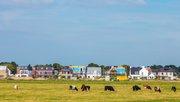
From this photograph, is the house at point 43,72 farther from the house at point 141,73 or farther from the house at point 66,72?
the house at point 141,73

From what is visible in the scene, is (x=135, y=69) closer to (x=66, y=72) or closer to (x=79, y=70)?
(x=79, y=70)

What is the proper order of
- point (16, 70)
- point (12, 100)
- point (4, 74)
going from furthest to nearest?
point (16, 70) → point (4, 74) → point (12, 100)

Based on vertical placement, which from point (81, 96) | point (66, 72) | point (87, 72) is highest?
point (87, 72)

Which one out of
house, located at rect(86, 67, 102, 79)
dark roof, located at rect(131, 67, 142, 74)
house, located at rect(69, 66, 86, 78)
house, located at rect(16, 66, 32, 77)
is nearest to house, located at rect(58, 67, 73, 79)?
house, located at rect(69, 66, 86, 78)

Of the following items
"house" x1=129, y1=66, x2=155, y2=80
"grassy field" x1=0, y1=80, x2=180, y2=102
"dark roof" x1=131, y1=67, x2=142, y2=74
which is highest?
"dark roof" x1=131, y1=67, x2=142, y2=74

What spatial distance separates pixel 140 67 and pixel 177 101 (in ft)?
491

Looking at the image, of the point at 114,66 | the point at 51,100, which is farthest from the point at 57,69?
the point at 51,100

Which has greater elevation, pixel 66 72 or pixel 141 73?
Answer: pixel 66 72

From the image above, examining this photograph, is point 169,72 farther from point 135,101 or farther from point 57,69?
point 135,101

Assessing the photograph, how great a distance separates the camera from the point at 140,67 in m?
186

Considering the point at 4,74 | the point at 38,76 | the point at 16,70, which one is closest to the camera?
the point at 4,74

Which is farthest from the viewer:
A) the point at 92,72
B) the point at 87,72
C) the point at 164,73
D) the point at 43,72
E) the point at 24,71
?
the point at 87,72

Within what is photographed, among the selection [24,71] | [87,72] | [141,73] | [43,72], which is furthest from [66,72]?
[141,73]

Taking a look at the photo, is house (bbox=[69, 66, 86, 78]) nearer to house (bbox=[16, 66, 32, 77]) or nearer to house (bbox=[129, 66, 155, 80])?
house (bbox=[16, 66, 32, 77])
